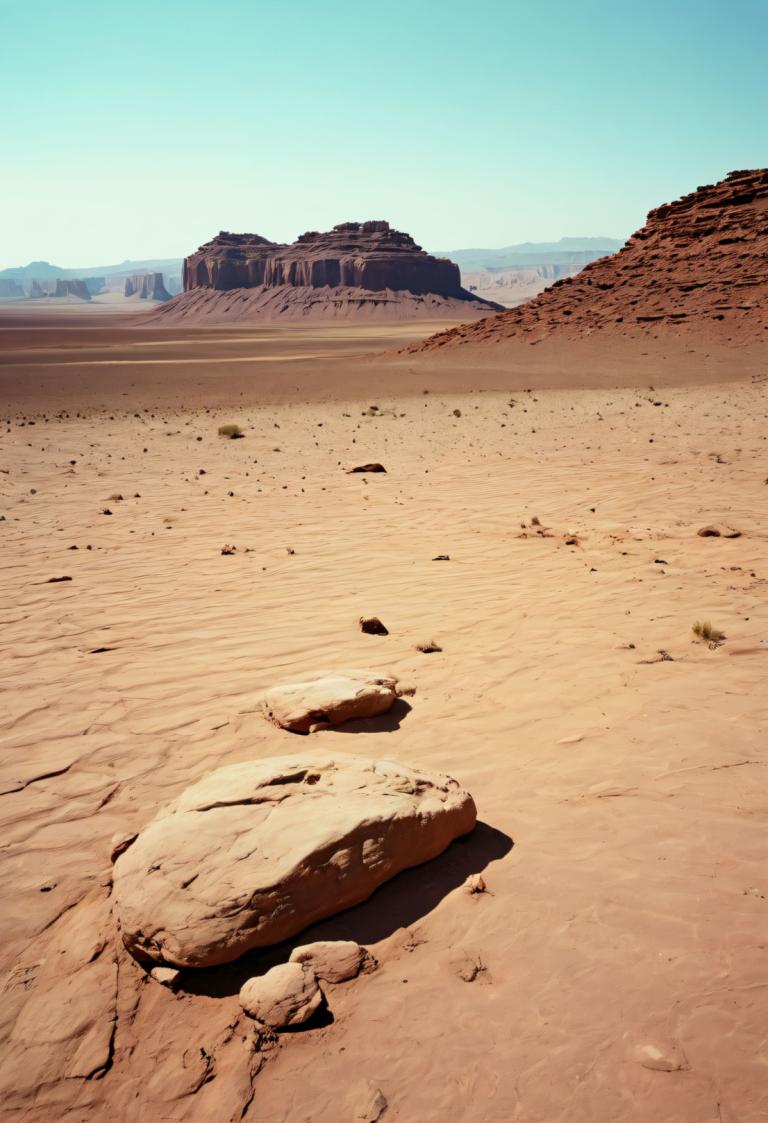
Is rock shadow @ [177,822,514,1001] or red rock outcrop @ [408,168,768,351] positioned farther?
red rock outcrop @ [408,168,768,351]

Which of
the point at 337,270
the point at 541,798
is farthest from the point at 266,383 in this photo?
the point at 337,270

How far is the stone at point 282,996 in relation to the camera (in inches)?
104

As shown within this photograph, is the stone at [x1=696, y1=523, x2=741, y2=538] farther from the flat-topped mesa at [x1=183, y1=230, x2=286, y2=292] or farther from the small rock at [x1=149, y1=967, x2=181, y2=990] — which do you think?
the flat-topped mesa at [x1=183, y1=230, x2=286, y2=292]

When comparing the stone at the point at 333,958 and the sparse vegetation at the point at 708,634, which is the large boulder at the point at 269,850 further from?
the sparse vegetation at the point at 708,634

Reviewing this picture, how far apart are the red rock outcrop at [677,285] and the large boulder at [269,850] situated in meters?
34.6

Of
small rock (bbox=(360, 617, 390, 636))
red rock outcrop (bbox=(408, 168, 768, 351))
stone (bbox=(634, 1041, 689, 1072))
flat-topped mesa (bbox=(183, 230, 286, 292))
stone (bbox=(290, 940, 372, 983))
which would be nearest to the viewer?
stone (bbox=(634, 1041, 689, 1072))

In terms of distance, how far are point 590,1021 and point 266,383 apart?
27.7 meters

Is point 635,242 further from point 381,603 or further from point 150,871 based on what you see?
point 150,871

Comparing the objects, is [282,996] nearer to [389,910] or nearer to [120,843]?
[389,910]

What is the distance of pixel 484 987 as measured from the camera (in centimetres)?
276

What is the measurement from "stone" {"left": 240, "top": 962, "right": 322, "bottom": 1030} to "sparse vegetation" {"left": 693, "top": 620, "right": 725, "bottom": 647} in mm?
3893

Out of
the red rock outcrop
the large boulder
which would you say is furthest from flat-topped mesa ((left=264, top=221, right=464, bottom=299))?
the large boulder

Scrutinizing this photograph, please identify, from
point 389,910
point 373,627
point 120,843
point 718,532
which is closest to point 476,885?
point 389,910

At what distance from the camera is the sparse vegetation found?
5500 millimetres
